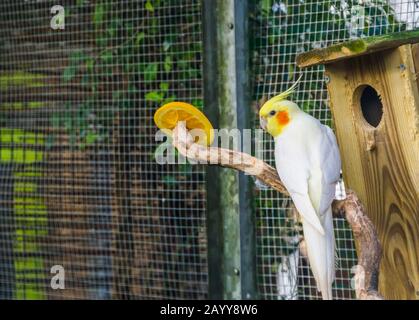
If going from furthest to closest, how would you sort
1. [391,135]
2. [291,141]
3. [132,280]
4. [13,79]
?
[13,79] → [132,280] → [391,135] → [291,141]

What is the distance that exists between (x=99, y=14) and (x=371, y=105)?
1.22m

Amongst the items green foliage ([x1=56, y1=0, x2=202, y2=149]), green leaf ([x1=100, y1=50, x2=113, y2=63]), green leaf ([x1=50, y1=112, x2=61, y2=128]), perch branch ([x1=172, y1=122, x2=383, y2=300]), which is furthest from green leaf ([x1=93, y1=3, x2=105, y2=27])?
perch branch ([x1=172, y1=122, x2=383, y2=300])

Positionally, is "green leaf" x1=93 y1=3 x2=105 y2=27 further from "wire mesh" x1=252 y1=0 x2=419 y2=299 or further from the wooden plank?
the wooden plank

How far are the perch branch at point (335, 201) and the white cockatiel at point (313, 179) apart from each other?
4 centimetres

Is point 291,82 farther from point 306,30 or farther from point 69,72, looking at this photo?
point 69,72

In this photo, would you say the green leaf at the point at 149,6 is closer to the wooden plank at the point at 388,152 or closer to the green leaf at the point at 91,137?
the green leaf at the point at 91,137

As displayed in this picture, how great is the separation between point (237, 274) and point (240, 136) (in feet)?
1.36

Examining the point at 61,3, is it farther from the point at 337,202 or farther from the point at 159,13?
the point at 337,202

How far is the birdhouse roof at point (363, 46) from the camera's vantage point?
6.01ft

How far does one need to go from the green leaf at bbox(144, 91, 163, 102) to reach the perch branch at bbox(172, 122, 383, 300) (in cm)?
86

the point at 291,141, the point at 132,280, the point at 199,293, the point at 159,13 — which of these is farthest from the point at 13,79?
the point at 291,141

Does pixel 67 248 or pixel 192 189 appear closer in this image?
pixel 192 189

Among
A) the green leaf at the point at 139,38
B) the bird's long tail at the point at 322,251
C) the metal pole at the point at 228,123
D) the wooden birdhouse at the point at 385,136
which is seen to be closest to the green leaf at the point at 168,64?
the green leaf at the point at 139,38

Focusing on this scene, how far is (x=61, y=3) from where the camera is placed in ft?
9.53
